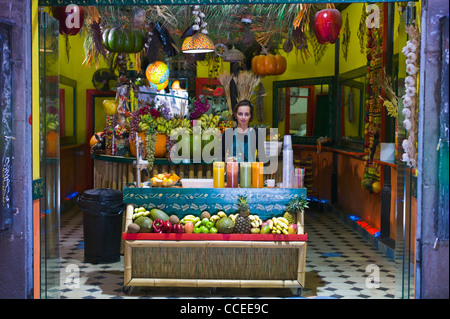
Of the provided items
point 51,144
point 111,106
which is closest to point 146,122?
point 111,106

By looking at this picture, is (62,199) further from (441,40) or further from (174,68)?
(441,40)

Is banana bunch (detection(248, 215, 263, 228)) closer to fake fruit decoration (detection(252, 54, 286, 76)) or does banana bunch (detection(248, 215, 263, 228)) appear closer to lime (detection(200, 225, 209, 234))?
lime (detection(200, 225, 209, 234))

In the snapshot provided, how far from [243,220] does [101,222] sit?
7.41 feet

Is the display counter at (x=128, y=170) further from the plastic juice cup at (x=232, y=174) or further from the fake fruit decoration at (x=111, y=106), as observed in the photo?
the plastic juice cup at (x=232, y=174)

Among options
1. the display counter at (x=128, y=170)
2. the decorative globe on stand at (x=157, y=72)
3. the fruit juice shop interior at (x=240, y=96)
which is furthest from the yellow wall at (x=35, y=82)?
the decorative globe on stand at (x=157, y=72)

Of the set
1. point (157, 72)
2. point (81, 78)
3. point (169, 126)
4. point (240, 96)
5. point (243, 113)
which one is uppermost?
point (81, 78)

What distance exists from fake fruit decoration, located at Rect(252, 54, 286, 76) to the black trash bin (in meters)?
4.31

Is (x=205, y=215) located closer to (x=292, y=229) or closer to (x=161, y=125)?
(x=292, y=229)

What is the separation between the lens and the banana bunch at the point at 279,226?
6074 millimetres

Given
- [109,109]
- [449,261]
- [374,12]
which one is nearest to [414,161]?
[449,261]

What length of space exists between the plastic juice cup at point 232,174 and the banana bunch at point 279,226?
522 millimetres

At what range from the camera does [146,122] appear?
888 cm

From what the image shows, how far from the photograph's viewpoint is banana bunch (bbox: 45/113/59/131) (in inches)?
193

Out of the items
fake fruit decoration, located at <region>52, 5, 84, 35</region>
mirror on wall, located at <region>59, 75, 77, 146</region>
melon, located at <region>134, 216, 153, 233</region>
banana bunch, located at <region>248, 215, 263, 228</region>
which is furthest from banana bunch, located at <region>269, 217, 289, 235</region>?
mirror on wall, located at <region>59, 75, 77, 146</region>
